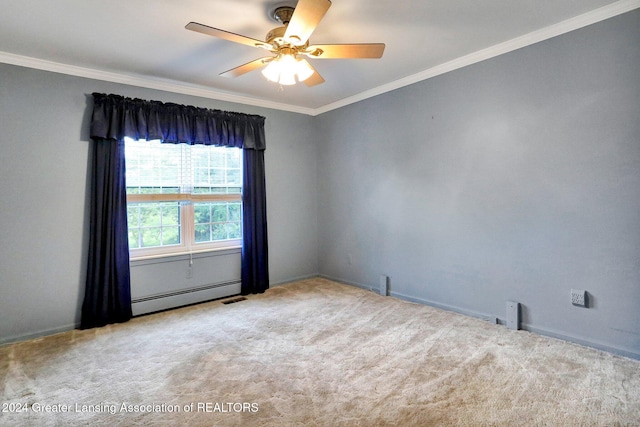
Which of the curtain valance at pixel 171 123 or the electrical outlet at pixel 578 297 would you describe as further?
the curtain valance at pixel 171 123

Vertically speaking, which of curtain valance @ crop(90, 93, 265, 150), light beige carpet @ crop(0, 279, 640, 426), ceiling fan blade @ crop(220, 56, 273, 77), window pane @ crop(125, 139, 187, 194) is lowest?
light beige carpet @ crop(0, 279, 640, 426)

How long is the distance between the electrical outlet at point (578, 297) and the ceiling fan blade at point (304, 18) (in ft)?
9.28

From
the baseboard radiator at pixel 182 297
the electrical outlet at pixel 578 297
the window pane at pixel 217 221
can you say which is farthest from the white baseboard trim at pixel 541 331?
the window pane at pixel 217 221

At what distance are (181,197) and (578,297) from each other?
4003 mm

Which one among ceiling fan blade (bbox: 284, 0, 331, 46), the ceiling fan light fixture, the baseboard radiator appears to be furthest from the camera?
the baseboard radiator

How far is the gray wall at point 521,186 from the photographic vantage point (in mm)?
2523

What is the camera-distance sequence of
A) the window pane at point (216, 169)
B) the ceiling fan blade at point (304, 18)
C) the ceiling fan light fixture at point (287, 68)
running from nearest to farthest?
the ceiling fan blade at point (304, 18) → the ceiling fan light fixture at point (287, 68) → the window pane at point (216, 169)

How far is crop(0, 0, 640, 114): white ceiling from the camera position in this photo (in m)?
2.36

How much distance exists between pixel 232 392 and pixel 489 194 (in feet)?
9.12

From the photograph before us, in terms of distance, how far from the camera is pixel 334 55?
2.48 m

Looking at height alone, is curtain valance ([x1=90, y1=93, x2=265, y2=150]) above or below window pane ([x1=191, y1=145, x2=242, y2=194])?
above

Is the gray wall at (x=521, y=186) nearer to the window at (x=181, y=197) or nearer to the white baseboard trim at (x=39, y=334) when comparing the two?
the window at (x=181, y=197)

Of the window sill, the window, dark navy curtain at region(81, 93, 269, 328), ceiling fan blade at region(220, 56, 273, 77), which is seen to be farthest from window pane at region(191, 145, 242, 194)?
ceiling fan blade at region(220, 56, 273, 77)

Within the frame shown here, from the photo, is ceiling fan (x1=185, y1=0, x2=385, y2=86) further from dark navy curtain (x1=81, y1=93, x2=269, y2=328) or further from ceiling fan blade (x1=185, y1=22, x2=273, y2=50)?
dark navy curtain (x1=81, y1=93, x2=269, y2=328)
